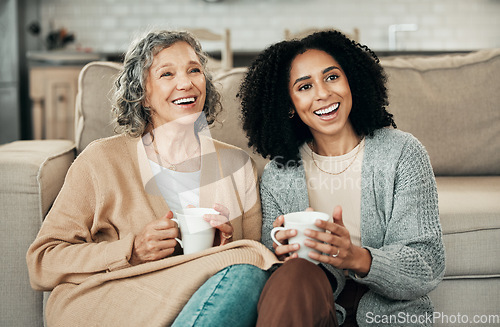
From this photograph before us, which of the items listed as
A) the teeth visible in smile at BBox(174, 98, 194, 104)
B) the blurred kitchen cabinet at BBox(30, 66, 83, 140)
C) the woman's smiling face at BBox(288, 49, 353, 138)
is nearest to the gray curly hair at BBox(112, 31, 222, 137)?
the teeth visible in smile at BBox(174, 98, 194, 104)

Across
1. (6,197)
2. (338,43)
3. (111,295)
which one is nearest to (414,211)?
(338,43)

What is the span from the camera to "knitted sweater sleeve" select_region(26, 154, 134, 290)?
1228 mm

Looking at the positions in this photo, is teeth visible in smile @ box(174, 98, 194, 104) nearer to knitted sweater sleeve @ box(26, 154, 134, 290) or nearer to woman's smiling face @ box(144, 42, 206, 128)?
woman's smiling face @ box(144, 42, 206, 128)

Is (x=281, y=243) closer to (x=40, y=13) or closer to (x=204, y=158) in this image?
(x=204, y=158)

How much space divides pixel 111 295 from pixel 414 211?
744mm

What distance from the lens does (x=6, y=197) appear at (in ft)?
4.72

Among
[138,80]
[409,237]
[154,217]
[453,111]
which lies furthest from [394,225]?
[453,111]

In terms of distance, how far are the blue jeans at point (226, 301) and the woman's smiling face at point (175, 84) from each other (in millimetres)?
504

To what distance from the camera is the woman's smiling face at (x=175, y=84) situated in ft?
4.63

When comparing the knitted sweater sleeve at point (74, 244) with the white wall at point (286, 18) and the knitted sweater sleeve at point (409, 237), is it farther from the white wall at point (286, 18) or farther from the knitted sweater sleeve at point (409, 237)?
the white wall at point (286, 18)

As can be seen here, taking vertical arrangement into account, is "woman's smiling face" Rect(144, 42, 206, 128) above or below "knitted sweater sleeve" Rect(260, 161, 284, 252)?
above

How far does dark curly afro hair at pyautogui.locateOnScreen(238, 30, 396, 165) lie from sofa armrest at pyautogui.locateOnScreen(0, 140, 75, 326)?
631mm

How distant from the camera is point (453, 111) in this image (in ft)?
6.56

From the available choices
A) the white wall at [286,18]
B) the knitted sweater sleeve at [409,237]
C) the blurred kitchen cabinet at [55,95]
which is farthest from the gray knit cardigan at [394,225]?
the white wall at [286,18]
